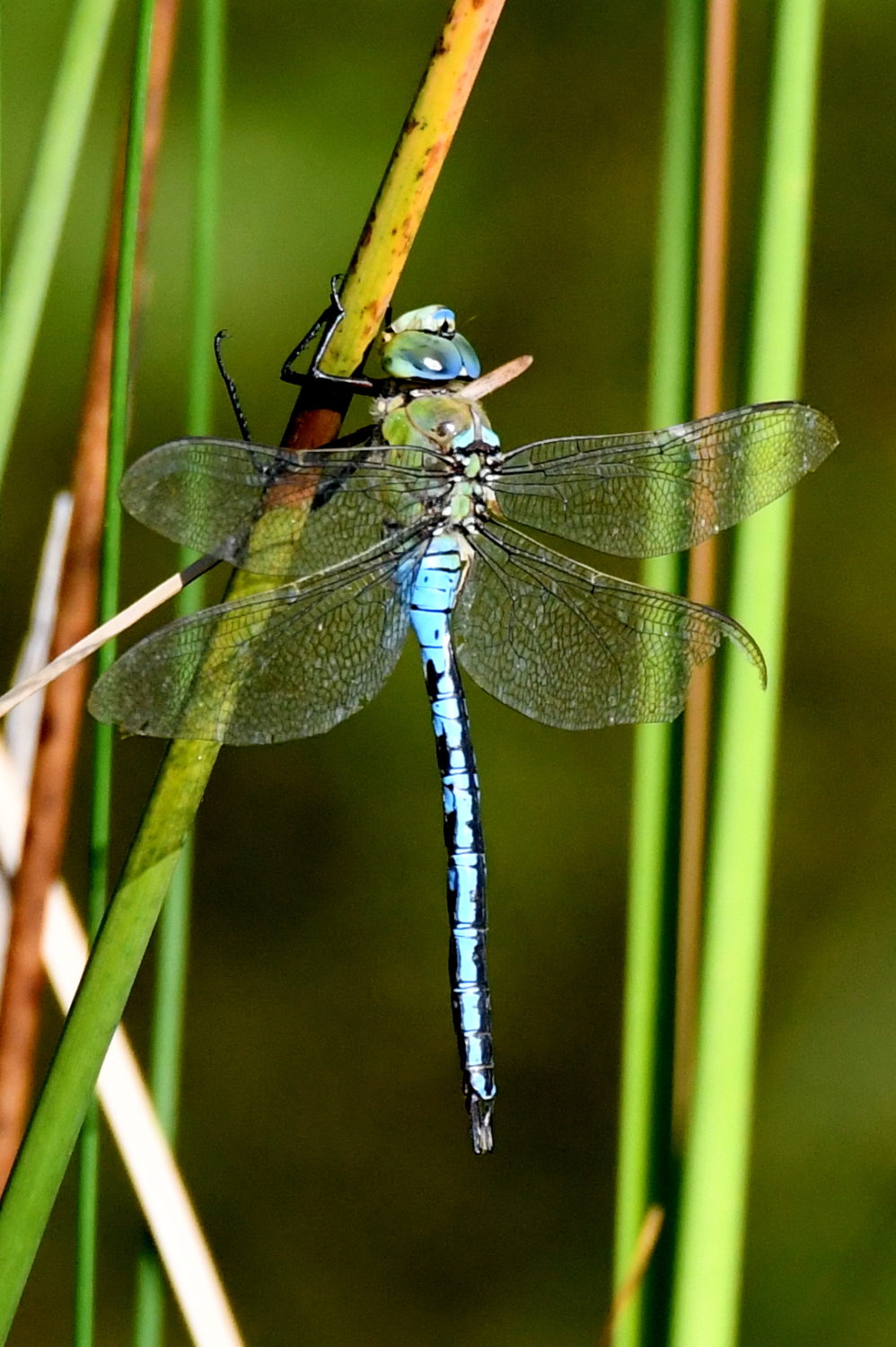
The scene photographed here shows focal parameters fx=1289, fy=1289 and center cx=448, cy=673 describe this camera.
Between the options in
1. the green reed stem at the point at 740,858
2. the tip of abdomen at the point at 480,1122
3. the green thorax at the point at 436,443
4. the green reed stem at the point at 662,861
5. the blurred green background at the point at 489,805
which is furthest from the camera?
the blurred green background at the point at 489,805

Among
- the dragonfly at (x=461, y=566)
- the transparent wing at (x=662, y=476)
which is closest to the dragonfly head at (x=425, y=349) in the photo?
the dragonfly at (x=461, y=566)

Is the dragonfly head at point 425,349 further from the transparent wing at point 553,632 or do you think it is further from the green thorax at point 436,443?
the transparent wing at point 553,632

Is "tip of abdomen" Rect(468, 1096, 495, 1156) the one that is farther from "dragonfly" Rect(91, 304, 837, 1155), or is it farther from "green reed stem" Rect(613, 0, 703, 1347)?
"green reed stem" Rect(613, 0, 703, 1347)

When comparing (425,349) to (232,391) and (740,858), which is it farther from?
(740,858)

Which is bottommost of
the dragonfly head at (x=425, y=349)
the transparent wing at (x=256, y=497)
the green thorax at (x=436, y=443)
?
the transparent wing at (x=256, y=497)

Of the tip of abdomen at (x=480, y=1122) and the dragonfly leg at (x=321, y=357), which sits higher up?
the dragonfly leg at (x=321, y=357)

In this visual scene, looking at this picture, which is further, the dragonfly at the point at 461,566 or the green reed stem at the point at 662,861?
the dragonfly at the point at 461,566

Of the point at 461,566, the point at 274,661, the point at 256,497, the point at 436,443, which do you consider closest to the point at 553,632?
the point at 461,566

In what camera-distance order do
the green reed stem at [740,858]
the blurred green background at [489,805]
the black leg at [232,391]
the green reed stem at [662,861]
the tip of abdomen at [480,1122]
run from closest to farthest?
the green reed stem at [740,858]
the green reed stem at [662,861]
the black leg at [232,391]
the tip of abdomen at [480,1122]
the blurred green background at [489,805]
